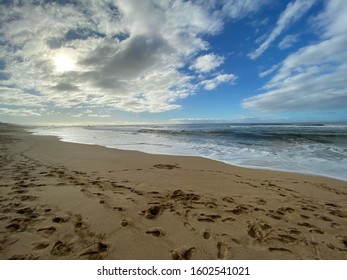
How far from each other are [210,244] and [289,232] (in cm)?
153

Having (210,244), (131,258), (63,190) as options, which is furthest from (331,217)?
(63,190)

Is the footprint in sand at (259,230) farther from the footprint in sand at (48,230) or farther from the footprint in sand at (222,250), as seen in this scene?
the footprint in sand at (48,230)

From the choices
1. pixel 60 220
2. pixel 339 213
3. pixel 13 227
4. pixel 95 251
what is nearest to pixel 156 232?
pixel 95 251

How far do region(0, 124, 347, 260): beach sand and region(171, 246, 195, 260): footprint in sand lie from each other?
15mm

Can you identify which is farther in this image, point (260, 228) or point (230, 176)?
point (230, 176)

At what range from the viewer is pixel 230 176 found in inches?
274

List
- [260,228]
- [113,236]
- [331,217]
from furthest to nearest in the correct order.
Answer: [331,217], [260,228], [113,236]

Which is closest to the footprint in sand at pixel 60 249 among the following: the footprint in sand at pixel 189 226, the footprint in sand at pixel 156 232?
the footprint in sand at pixel 156 232

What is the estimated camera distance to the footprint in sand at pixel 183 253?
2801mm

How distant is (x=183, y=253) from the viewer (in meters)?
2.85

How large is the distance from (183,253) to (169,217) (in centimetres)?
103

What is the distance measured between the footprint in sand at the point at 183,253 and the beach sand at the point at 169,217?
0.01 metres

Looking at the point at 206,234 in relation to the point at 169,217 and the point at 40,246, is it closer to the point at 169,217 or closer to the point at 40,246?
the point at 169,217
